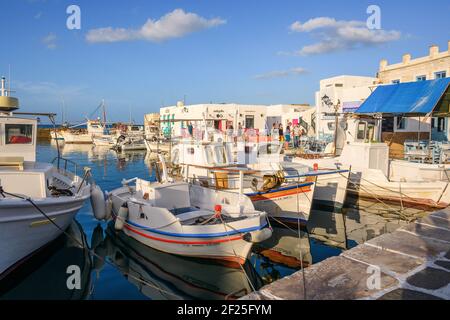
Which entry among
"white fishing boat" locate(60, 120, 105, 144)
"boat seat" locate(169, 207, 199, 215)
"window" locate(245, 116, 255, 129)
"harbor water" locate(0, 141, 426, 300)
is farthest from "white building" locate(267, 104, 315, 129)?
"white fishing boat" locate(60, 120, 105, 144)

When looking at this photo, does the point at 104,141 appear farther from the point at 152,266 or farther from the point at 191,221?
the point at 152,266

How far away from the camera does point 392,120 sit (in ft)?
82.0

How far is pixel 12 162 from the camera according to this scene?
9.56m

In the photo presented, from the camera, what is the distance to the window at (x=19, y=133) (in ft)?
33.5

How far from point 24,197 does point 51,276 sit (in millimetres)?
2432

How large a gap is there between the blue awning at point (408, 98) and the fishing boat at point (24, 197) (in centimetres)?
1692

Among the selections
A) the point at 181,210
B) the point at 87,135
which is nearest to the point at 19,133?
the point at 181,210

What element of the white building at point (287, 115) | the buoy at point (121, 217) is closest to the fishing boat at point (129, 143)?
the white building at point (287, 115)

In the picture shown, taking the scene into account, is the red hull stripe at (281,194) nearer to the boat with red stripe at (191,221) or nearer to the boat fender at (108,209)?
the boat with red stripe at (191,221)

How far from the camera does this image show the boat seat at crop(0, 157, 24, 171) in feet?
31.1

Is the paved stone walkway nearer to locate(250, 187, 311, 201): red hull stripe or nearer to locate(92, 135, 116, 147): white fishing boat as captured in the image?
locate(250, 187, 311, 201): red hull stripe

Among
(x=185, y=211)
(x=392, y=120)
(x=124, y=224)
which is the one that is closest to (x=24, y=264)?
(x=124, y=224)

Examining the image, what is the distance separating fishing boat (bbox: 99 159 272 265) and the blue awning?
1302 cm
